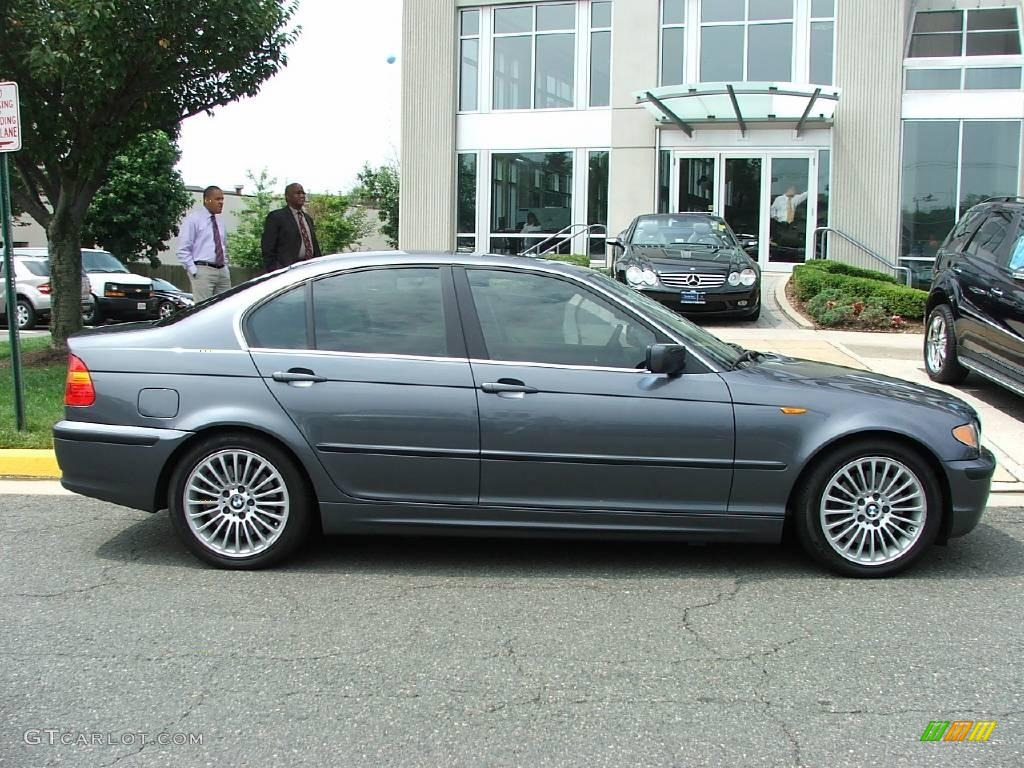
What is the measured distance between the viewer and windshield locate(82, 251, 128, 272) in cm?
1995

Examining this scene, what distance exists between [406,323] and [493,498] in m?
0.98

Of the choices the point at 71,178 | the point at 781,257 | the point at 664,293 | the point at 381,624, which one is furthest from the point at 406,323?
the point at 781,257

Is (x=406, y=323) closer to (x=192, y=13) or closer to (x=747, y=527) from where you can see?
(x=747, y=527)

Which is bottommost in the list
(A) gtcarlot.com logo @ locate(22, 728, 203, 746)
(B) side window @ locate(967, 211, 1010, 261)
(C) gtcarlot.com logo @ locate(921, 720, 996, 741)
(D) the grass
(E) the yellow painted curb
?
(A) gtcarlot.com logo @ locate(22, 728, 203, 746)

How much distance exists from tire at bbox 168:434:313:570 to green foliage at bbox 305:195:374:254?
4696 cm

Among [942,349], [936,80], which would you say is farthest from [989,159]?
[942,349]

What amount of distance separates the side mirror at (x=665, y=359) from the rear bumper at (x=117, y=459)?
2.27 meters

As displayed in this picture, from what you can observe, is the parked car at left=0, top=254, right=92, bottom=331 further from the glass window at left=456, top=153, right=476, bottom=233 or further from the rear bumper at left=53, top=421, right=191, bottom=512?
the rear bumper at left=53, top=421, right=191, bottom=512

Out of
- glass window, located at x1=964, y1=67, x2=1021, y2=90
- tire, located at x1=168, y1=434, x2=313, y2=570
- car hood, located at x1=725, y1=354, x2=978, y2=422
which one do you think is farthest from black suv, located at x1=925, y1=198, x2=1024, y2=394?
glass window, located at x1=964, y1=67, x2=1021, y2=90

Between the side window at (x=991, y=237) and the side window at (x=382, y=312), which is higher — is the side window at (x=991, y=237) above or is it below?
above

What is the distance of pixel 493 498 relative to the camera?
4812mm

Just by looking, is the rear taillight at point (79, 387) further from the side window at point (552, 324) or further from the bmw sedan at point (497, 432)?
the side window at point (552, 324)

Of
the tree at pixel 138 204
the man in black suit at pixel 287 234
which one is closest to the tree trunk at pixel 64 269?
the man in black suit at pixel 287 234

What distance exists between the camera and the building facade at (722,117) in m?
20.9
